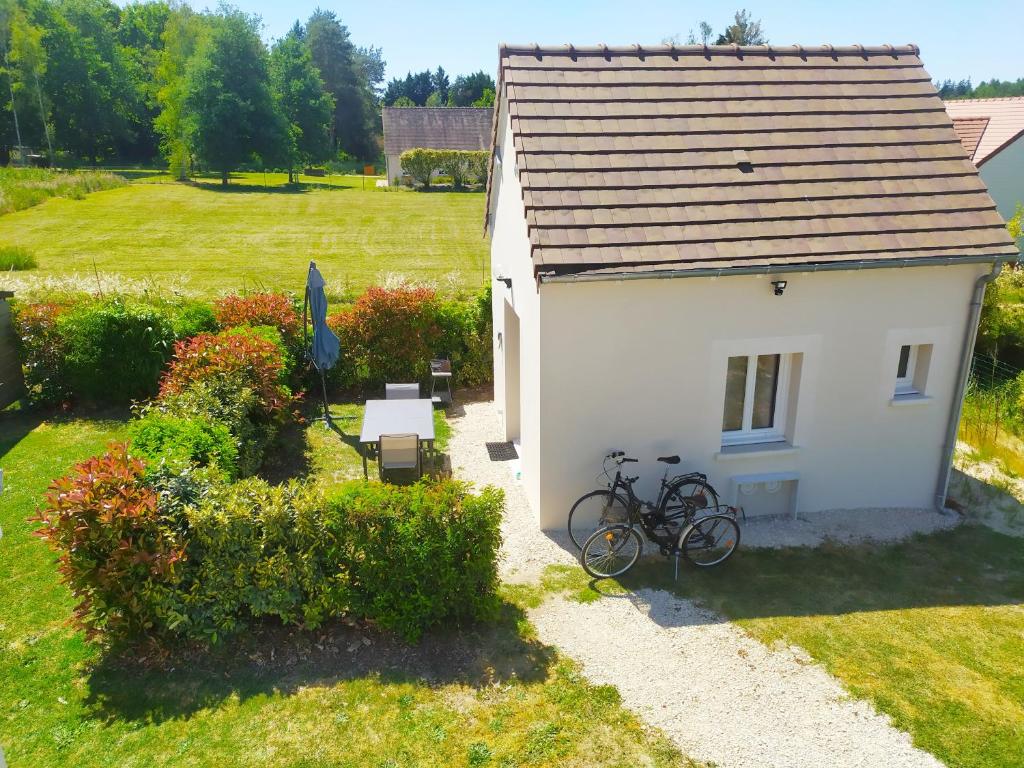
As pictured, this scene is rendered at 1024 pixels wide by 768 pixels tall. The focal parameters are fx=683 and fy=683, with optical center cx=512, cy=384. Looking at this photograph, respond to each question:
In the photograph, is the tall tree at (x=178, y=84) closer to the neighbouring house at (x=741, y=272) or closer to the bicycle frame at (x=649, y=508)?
the neighbouring house at (x=741, y=272)

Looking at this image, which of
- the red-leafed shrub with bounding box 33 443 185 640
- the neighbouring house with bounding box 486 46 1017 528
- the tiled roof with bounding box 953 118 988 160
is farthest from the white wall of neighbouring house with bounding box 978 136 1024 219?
the red-leafed shrub with bounding box 33 443 185 640

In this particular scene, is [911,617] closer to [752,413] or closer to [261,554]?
[752,413]

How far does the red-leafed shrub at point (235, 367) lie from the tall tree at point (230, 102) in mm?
44036

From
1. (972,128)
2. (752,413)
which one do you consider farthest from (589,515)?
(972,128)

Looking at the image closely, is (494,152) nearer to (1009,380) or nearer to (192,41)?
(1009,380)

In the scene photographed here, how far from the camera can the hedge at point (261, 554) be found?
6438 millimetres

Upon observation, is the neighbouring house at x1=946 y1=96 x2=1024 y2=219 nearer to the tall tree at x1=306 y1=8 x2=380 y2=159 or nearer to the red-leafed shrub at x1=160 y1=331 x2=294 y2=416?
the red-leafed shrub at x1=160 y1=331 x2=294 y2=416

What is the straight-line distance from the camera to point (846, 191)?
30.8 ft

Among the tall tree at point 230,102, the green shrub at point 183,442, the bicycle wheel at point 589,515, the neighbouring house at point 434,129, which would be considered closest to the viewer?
the green shrub at point 183,442

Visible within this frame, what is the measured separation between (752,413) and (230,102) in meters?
51.1

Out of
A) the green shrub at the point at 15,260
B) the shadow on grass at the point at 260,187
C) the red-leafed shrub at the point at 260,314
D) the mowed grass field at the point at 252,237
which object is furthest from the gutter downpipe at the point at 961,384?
the shadow on grass at the point at 260,187

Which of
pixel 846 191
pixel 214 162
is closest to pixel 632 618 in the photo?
pixel 846 191

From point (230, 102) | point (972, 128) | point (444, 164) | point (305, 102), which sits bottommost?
point (444, 164)

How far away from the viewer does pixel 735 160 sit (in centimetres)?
948
